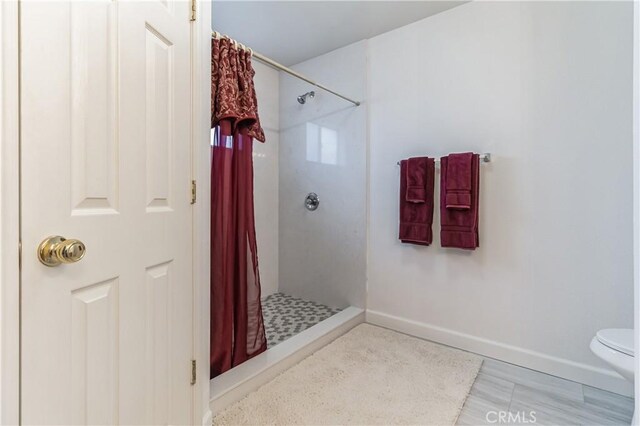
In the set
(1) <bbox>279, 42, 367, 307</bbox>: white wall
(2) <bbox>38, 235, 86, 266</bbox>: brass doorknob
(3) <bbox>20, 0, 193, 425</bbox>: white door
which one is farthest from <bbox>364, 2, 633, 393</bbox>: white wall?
(2) <bbox>38, 235, 86, 266</bbox>: brass doorknob

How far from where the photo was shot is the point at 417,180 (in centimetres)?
221

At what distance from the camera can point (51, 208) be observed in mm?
746

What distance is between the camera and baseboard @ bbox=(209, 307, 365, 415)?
59.5 inches

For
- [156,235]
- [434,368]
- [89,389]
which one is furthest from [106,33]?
[434,368]

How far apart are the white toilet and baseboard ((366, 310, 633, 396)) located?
0.43m

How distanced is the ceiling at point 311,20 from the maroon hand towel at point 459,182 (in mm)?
1080

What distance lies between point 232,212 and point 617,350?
1.89 meters

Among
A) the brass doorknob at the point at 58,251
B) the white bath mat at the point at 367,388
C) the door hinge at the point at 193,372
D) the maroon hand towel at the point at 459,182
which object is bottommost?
the white bath mat at the point at 367,388

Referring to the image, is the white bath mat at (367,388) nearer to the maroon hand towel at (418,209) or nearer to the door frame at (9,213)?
the maroon hand towel at (418,209)

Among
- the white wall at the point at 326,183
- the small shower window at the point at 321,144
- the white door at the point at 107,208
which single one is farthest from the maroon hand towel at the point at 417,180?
the white door at the point at 107,208

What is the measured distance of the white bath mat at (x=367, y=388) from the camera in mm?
1448

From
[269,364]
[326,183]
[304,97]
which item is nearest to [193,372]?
[269,364]

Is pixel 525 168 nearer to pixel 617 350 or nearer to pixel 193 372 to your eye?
pixel 617 350

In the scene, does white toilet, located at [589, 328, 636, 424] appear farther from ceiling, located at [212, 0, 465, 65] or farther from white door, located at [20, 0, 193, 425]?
ceiling, located at [212, 0, 465, 65]
